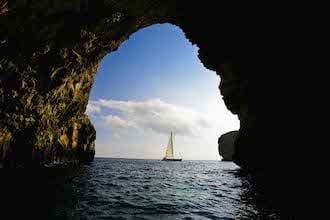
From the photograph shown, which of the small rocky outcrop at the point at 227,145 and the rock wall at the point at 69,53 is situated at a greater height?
the rock wall at the point at 69,53

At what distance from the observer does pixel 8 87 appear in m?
30.4

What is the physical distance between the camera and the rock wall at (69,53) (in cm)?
2244

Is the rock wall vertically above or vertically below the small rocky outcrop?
above

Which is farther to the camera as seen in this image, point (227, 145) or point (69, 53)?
point (227, 145)

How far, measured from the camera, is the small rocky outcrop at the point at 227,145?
4318 inches

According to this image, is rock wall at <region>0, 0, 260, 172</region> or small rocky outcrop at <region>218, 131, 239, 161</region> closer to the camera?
rock wall at <region>0, 0, 260, 172</region>

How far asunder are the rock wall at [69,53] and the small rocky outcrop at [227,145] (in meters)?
78.2

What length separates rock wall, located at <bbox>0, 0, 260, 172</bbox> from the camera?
2244 cm

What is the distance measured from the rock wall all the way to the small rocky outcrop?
256 ft

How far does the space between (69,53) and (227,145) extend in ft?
303

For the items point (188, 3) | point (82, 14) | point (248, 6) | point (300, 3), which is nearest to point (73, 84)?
point (82, 14)

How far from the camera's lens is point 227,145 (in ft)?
369

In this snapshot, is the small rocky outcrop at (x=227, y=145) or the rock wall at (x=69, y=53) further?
the small rocky outcrop at (x=227, y=145)

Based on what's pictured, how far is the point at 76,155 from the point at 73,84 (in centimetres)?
2192
